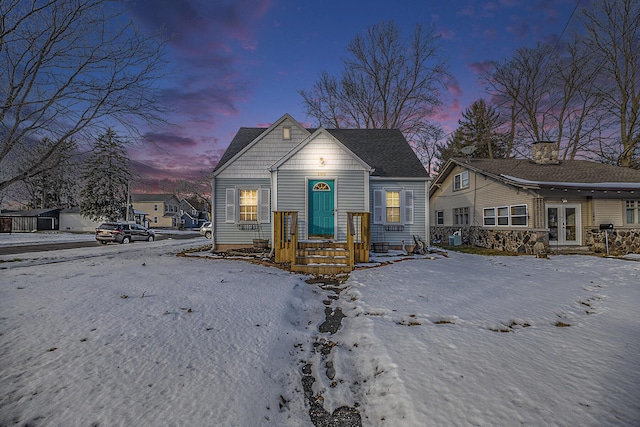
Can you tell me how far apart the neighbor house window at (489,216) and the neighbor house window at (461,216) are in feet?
5.24

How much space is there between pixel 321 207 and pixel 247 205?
138 inches

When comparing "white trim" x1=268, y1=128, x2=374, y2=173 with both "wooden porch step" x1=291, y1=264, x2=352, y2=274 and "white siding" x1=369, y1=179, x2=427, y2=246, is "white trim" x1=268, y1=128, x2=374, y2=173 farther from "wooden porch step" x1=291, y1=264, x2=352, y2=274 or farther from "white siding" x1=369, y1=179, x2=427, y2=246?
"wooden porch step" x1=291, y1=264, x2=352, y2=274

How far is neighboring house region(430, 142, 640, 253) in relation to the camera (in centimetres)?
1240

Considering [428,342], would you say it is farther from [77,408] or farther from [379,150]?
[379,150]

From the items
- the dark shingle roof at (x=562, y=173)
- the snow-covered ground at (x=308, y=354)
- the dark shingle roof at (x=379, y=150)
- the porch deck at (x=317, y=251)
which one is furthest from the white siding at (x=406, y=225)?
the snow-covered ground at (x=308, y=354)

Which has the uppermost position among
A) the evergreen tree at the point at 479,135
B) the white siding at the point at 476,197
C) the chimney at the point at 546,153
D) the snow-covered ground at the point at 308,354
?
the evergreen tree at the point at 479,135

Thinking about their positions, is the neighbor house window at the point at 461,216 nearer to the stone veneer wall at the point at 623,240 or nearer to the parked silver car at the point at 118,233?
the stone veneer wall at the point at 623,240

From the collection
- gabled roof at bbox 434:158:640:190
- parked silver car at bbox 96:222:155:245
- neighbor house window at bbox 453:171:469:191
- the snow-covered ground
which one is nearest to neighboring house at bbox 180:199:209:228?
parked silver car at bbox 96:222:155:245

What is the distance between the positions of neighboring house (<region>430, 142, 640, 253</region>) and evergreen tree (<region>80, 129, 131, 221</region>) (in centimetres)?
3934

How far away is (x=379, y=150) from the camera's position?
14.0m

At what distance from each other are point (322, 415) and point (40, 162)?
8646 mm

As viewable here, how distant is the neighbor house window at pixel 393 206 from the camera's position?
475 inches

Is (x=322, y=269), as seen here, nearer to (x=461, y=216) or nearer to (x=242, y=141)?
(x=242, y=141)

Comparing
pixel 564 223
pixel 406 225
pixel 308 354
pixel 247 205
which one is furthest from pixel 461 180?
pixel 308 354
